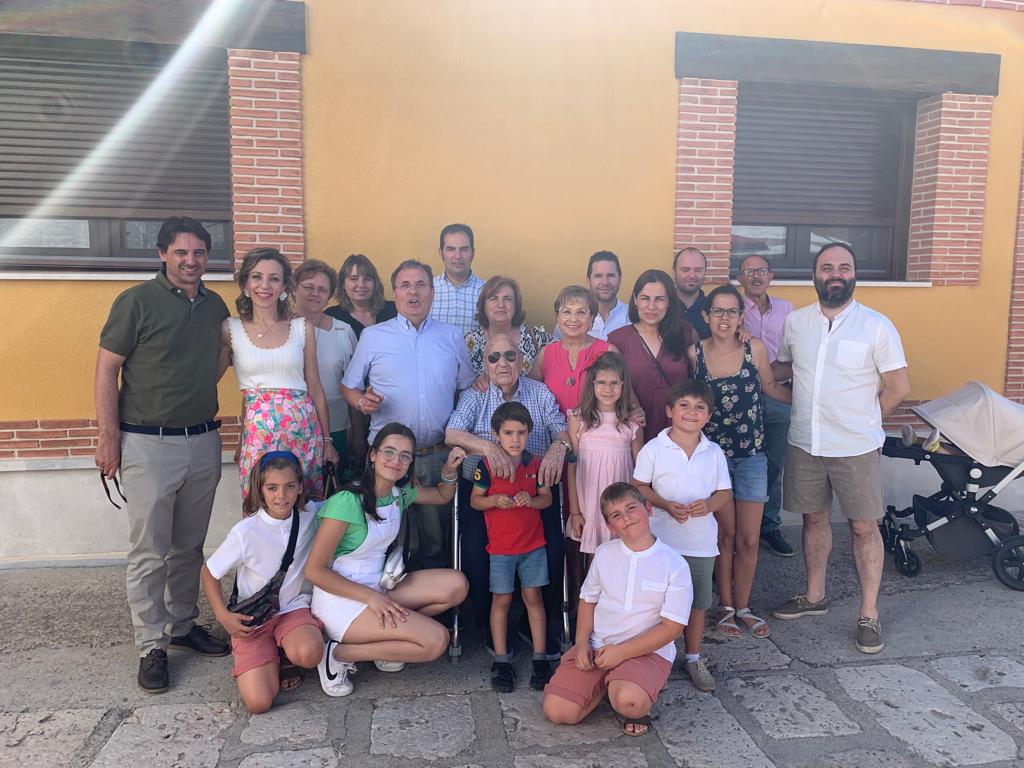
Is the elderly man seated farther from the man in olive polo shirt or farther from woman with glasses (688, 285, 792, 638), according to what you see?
the man in olive polo shirt

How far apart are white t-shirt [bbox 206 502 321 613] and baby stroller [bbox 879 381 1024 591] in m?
3.58

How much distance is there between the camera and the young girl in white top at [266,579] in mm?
3242

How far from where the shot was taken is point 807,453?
4043 millimetres

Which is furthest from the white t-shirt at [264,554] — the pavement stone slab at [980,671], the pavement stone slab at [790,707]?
the pavement stone slab at [980,671]

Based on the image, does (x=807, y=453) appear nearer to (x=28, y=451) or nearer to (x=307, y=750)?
(x=307, y=750)

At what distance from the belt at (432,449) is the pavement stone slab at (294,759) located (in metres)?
1.46

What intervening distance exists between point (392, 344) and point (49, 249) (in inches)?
121

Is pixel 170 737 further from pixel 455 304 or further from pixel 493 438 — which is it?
pixel 455 304

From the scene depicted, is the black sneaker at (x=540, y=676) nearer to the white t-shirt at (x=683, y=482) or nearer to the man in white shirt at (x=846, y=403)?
the white t-shirt at (x=683, y=482)

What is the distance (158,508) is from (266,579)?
2.09 ft

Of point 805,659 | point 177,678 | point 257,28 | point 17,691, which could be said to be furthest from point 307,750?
point 257,28

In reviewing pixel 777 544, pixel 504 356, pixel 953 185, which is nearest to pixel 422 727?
pixel 504 356

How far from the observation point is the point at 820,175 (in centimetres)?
636

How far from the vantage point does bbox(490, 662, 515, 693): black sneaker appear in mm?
3400
